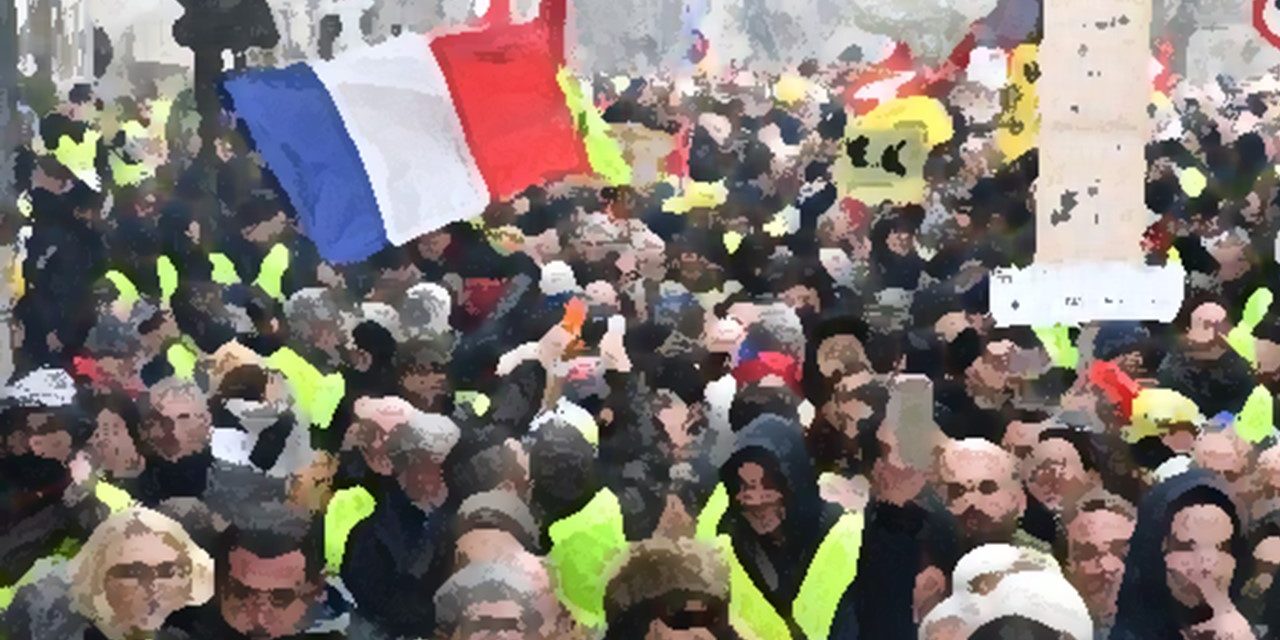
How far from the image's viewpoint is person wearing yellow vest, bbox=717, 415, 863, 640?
4.52 meters

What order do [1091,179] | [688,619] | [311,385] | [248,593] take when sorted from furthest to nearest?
[311,385], [1091,179], [248,593], [688,619]

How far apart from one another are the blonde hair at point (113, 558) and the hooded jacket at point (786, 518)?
122 centimetres

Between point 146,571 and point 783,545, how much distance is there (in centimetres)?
145

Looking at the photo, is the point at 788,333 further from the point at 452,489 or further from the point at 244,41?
the point at 244,41

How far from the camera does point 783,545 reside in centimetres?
468

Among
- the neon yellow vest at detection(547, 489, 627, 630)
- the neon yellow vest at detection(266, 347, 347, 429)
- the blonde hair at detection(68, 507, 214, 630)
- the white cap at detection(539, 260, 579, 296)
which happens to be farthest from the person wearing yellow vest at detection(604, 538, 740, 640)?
the white cap at detection(539, 260, 579, 296)

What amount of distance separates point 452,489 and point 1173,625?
1.74 metres

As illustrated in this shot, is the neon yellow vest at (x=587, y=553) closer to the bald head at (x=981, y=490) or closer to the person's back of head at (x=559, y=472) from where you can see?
the person's back of head at (x=559, y=472)

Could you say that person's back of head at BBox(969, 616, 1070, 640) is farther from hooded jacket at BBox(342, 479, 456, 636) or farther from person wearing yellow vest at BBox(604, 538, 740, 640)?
hooded jacket at BBox(342, 479, 456, 636)

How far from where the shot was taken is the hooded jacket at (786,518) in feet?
15.1

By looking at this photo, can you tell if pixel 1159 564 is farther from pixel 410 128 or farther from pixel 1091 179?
pixel 410 128

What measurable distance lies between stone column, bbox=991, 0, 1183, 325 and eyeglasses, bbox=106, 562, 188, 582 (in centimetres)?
194

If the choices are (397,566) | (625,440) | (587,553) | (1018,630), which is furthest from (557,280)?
(1018,630)

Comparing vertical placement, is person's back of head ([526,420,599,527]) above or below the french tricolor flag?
below
